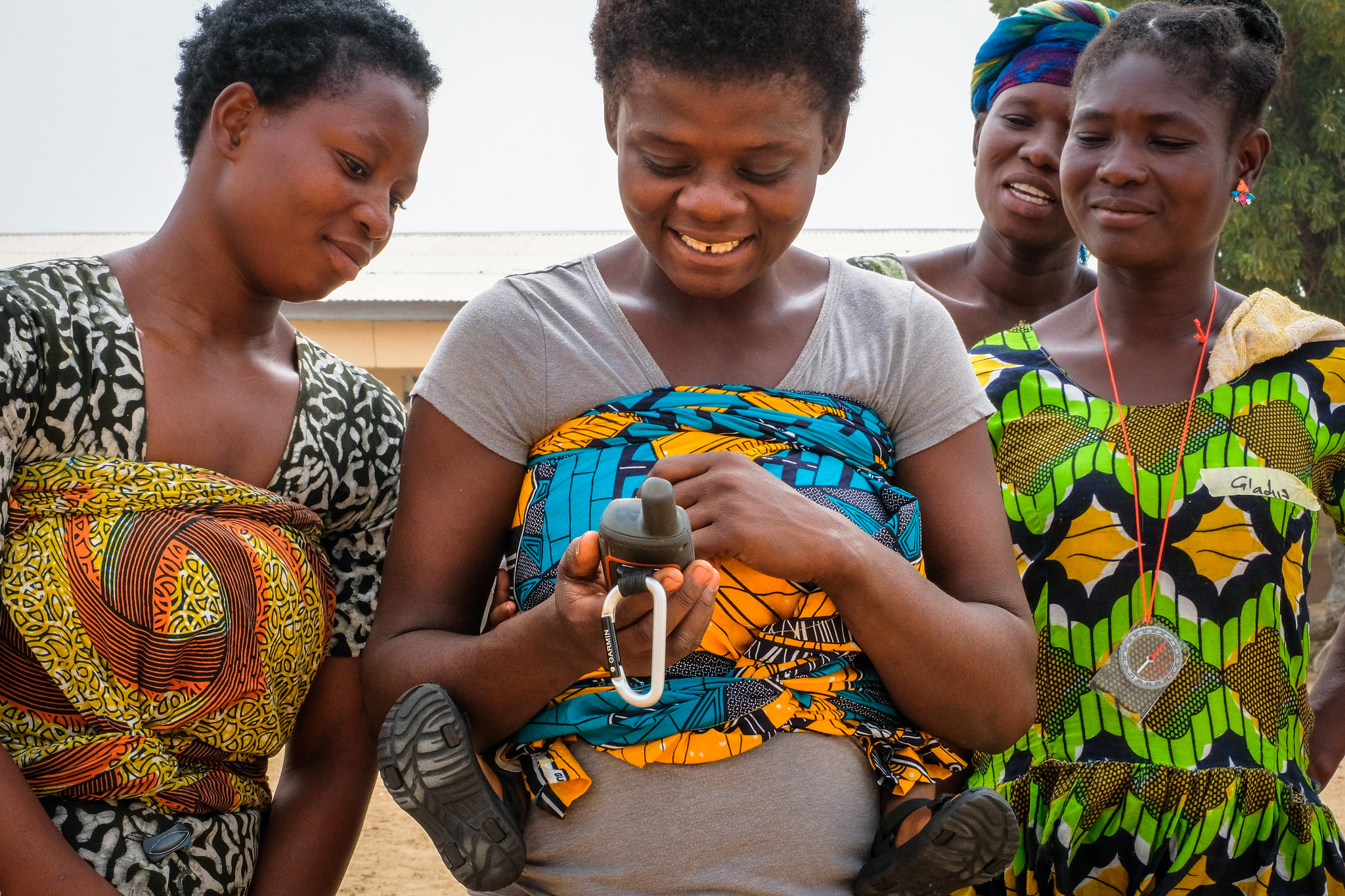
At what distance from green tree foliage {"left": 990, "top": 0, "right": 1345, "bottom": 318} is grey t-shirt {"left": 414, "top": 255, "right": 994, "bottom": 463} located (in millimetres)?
8307

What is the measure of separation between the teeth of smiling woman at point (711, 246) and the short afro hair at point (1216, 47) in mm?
1211

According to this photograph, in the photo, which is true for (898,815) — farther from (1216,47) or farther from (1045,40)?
(1045,40)

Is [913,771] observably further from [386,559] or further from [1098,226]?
[1098,226]

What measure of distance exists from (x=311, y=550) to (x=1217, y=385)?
1.81m

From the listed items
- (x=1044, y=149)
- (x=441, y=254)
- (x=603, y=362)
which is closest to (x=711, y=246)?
(x=603, y=362)

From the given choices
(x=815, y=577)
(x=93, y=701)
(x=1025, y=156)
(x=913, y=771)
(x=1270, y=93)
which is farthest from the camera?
(x=1025, y=156)

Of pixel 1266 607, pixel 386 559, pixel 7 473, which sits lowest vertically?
pixel 1266 607

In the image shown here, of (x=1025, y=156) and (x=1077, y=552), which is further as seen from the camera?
(x=1025, y=156)

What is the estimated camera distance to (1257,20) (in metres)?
2.68

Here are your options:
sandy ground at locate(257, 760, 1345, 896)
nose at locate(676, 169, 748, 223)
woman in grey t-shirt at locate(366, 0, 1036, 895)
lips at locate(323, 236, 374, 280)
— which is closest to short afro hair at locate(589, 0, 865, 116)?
woman in grey t-shirt at locate(366, 0, 1036, 895)

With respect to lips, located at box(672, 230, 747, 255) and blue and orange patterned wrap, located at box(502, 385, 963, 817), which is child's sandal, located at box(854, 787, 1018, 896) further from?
lips, located at box(672, 230, 747, 255)

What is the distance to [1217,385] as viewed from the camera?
8.21 feet

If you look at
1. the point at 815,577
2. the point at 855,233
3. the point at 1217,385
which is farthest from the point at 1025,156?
the point at 855,233

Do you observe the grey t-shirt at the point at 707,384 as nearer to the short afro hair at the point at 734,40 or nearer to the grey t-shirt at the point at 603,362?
the grey t-shirt at the point at 603,362
